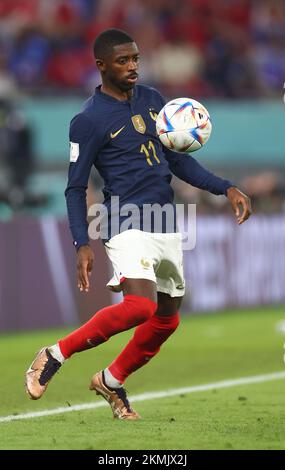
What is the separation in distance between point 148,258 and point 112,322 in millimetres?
446

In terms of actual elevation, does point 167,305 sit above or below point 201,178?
below

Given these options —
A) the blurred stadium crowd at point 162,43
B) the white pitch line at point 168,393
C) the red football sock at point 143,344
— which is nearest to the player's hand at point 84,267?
the red football sock at point 143,344

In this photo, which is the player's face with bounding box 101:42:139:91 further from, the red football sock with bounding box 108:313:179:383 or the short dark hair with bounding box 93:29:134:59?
the red football sock with bounding box 108:313:179:383

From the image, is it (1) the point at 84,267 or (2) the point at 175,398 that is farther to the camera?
(2) the point at 175,398

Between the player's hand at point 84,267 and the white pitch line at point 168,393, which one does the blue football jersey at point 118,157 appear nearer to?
the player's hand at point 84,267

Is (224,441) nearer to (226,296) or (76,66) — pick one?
(226,296)

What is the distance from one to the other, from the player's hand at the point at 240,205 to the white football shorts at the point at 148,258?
1.48 ft

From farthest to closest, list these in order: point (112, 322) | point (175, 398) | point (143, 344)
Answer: point (175, 398), point (143, 344), point (112, 322)

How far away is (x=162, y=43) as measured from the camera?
2131cm

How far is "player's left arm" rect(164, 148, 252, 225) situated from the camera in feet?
25.3

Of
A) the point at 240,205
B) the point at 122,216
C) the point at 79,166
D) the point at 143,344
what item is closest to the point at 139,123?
the point at 79,166

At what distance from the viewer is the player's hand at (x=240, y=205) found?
7.58 meters

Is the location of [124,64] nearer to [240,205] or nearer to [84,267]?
[240,205]

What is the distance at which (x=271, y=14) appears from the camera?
2289cm
